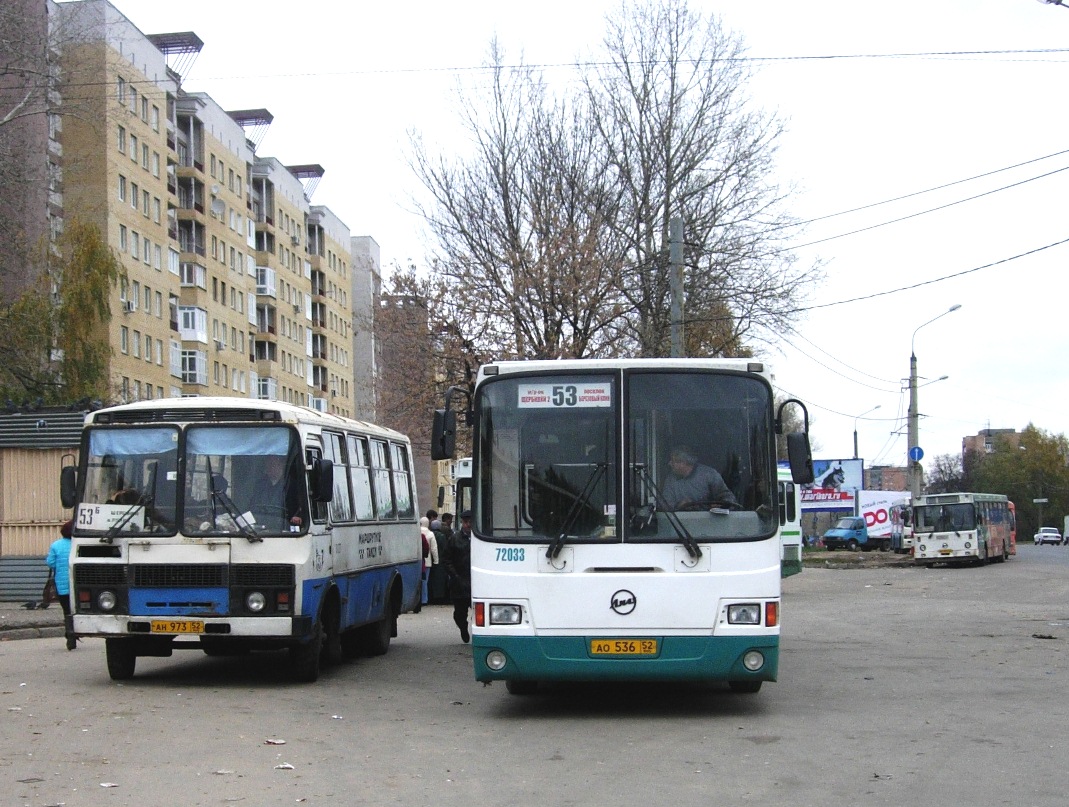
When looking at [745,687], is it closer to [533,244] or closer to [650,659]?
[650,659]

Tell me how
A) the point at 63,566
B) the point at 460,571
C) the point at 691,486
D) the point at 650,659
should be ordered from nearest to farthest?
the point at 650,659, the point at 691,486, the point at 460,571, the point at 63,566

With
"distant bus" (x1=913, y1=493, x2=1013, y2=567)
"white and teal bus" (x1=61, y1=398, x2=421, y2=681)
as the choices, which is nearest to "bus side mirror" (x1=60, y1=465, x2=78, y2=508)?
"white and teal bus" (x1=61, y1=398, x2=421, y2=681)

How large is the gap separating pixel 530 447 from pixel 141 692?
472cm

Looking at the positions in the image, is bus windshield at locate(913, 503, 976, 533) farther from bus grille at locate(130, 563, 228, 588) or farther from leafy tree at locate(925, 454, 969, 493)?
leafy tree at locate(925, 454, 969, 493)

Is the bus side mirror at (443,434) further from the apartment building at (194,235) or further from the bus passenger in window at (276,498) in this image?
the apartment building at (194,235)

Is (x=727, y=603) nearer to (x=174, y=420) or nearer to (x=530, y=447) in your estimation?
(x=530, y=447)

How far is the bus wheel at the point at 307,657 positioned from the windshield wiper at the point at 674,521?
437 centimetres

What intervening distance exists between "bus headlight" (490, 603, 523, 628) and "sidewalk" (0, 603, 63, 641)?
1151 centimetres

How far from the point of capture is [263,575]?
13500 millimetres

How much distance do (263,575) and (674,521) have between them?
441cm

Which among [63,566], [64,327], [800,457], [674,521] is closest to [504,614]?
[674,521]

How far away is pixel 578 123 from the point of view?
39500mm

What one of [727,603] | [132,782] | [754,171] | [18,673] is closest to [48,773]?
[132,782]

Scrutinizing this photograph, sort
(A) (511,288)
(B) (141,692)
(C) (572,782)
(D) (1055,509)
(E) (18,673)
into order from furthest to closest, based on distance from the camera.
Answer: (D) (1055,509) < (A) (511,288) < (E) (18,673) < (B) (141,692) < (C) (572,782)
